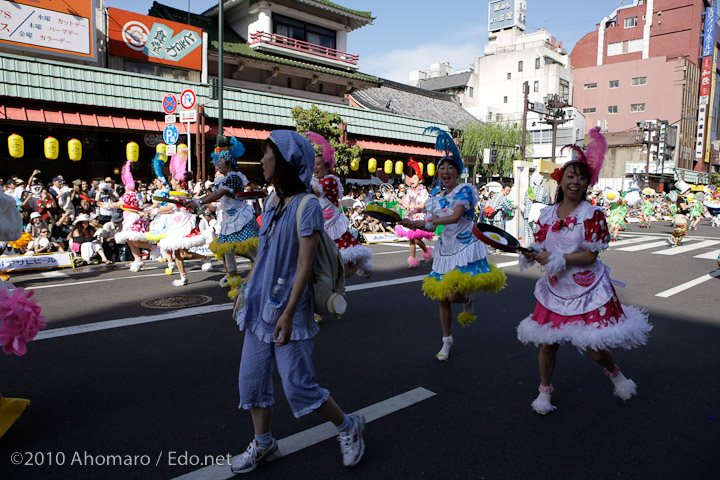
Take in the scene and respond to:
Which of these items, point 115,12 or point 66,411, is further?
point 115,12

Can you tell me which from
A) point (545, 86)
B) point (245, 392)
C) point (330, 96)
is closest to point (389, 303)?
point (245, 392)

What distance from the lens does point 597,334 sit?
10.9 ft

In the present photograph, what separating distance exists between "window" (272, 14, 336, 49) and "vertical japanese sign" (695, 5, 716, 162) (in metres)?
52.8

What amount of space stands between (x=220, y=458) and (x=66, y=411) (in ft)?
4.60

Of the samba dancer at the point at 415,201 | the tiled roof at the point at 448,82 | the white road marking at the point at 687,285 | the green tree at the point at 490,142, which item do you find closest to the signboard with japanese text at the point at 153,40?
the samba dancer at the point at 415,201

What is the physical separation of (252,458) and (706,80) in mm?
74058

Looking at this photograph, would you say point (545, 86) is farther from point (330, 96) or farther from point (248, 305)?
point (248, 305)

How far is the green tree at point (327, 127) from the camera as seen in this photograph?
20.2m

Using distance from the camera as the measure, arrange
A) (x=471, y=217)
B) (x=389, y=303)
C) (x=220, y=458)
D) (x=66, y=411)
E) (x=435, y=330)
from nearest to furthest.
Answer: (x=220, y=458)
(x=66, y=411)
(x=471, y=217)
(x=435, y=330)
(x=389, y=303)

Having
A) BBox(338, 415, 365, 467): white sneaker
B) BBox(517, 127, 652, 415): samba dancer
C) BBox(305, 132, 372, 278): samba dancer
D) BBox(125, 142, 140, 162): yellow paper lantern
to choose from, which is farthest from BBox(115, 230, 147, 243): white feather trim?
BBox(125, 142, 140, 162): yellow paper lantern

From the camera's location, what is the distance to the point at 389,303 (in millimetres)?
7008

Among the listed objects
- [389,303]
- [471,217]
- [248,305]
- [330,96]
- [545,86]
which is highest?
[545,86]

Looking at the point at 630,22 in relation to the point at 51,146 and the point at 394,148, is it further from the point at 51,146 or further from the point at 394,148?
the point at 51,146

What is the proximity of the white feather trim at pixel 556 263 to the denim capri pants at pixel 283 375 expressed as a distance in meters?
1.81
